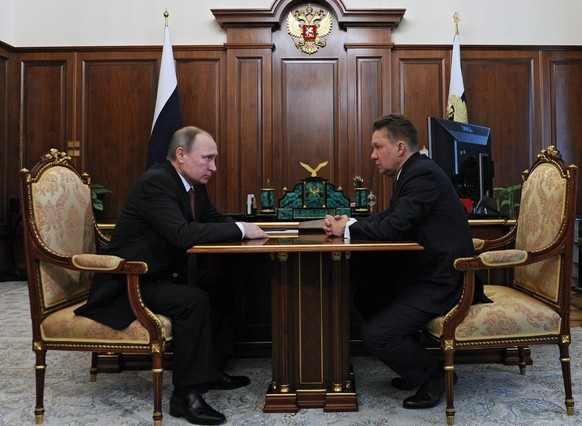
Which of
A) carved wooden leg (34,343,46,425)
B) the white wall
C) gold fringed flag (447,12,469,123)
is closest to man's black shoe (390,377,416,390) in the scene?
carved wooden leg (34,343,46,425)

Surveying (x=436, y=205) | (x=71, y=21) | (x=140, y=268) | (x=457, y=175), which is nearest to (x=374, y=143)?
(x=436, y=205)

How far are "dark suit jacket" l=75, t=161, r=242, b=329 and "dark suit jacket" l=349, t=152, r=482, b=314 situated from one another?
0.69 m

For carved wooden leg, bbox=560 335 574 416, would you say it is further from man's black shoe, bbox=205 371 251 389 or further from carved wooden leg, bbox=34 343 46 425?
carved wooden leg, bbox=34 343 46 425

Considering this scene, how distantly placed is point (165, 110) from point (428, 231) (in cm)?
403

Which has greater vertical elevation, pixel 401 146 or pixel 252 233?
pixel 401 146

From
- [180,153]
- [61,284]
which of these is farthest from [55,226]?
[180,153]

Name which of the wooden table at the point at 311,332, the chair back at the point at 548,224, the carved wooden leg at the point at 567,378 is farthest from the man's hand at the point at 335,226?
the carved wooden leg at the point at 567,378

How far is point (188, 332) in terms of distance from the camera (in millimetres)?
2240

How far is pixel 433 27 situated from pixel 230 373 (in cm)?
488

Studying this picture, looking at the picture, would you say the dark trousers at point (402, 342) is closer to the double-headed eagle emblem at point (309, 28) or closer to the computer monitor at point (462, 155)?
the computer monitor at point (462, 155)

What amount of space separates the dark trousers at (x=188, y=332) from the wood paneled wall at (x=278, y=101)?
3824 mm

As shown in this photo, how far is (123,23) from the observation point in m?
6.23

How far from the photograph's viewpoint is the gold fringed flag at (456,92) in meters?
5.73

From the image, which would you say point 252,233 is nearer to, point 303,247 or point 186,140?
point 303,247
